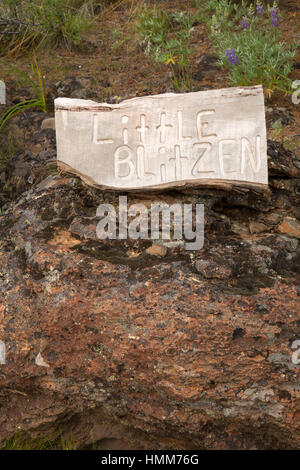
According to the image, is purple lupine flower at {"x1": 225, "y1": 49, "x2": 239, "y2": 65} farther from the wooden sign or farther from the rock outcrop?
the rock outcrop

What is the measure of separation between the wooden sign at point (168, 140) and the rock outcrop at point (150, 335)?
27 centimetres

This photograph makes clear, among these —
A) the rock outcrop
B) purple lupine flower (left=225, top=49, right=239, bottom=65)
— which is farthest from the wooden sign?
purple lupine flower (left=225, top=49, right=239, bottom=65)

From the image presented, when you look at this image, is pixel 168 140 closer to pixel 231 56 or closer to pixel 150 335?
pixel 150 335

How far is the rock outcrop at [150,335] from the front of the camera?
210 centimetres

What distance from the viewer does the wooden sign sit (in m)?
2.63

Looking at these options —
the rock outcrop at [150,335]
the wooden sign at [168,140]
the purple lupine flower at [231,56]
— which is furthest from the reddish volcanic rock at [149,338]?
the purple lupine flower at [231,56]

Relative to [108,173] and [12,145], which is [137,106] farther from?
[12,145]

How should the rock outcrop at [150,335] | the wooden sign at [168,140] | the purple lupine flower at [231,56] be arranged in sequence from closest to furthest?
the rock outcrop at [150,335], the wooden sign at [168,140], the purple lupine flower at [231,56]

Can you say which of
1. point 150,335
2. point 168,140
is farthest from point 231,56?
point 150,335

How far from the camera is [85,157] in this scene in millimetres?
2799

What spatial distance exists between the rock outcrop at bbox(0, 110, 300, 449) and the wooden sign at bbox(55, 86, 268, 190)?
27cm

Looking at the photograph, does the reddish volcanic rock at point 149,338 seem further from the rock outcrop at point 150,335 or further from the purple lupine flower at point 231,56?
the purple lupine flower at point 231,56

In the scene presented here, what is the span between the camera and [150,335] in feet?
6.97

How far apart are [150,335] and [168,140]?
1.17 meters
